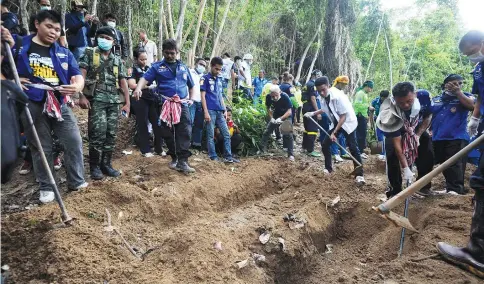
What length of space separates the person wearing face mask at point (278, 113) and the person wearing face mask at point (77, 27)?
4.01 meters

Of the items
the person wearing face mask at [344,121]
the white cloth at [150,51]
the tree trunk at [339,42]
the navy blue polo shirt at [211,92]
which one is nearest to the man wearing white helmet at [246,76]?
the white cloth at [150,51]

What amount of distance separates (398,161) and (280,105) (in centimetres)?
342

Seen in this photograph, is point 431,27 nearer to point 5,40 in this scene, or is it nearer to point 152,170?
point 152,170

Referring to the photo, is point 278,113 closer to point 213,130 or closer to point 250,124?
point 250,124

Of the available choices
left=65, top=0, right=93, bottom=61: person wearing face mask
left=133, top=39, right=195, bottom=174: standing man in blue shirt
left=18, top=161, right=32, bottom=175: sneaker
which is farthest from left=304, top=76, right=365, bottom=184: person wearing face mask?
left=18, top=161, right=32, bottom=175: sneaker

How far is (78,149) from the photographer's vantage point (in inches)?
155

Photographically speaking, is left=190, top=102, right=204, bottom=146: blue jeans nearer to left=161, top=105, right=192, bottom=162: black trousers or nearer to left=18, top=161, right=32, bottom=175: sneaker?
left=161, top=105, right=192, bottom=162: black trousers

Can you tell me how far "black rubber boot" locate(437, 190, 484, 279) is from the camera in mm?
2994

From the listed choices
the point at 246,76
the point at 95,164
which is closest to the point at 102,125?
the point at 95,164

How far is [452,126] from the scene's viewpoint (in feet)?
17.2

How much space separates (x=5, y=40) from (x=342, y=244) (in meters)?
4.52

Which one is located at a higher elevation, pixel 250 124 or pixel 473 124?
pixel 473 124

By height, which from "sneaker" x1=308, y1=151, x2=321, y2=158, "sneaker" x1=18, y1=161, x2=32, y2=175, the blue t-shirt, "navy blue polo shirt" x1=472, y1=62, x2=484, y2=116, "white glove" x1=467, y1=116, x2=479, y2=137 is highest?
"navy blue polo shirt" x1=472, y1=62, x2=484, y2=116

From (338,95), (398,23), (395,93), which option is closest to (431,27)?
(398,23)
